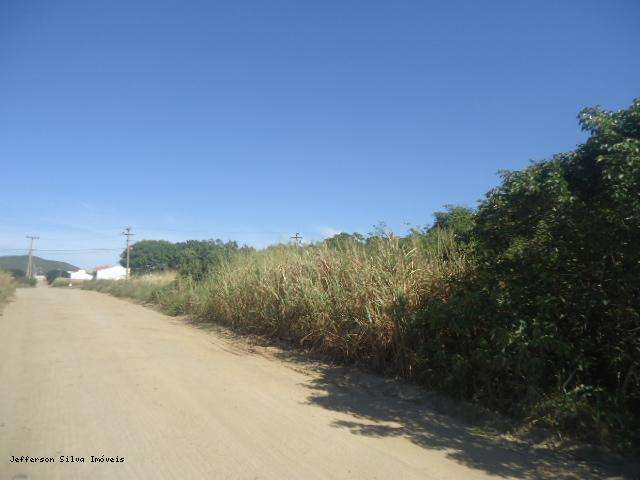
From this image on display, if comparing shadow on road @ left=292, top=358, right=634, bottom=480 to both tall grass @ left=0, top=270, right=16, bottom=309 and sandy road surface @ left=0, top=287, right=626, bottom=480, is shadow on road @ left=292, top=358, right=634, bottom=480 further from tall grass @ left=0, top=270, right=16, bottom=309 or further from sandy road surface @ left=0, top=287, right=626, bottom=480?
tall grass @ left=0, top=270, right=16, bottom=309

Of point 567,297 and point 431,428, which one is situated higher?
point 567,297

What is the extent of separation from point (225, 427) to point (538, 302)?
382 cm

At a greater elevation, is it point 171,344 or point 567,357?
point 567,357

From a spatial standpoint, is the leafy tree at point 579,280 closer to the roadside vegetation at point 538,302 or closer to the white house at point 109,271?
the roadside vegetation at point 538,302

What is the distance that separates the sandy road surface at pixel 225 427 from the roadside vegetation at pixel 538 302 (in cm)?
66

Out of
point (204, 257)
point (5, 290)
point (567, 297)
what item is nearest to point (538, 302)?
point (567, 297)

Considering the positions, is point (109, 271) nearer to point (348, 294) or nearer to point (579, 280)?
point (348, 294)

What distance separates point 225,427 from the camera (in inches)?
177

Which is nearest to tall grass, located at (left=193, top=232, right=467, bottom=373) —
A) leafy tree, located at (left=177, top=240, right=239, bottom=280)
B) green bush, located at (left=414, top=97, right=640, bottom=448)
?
green bush, located at (left=414, top=97, right=640, bottom=448)

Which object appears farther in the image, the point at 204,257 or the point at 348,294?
the point at 204,257

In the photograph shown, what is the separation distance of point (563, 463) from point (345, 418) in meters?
2.26

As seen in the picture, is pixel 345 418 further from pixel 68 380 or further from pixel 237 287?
pixel 237 287

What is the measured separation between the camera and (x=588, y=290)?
493 centimetres

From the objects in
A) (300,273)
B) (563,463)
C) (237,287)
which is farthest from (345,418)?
(237,287)
